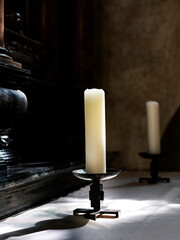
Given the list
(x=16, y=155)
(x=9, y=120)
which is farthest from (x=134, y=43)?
(x=9, y=120)

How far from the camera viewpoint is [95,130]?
134 cm

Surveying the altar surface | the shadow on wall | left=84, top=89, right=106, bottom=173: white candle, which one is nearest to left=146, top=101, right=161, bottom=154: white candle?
the altar surface

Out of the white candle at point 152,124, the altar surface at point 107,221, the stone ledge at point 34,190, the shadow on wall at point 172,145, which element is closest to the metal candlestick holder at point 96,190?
the altar surface at point 107,221

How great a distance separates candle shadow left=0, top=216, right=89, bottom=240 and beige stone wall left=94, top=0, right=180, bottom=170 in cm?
208

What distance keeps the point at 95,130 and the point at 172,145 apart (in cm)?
214

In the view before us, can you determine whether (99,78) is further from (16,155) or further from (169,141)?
(16,155)

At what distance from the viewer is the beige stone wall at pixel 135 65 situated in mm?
3391

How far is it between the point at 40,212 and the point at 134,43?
2.25 meters

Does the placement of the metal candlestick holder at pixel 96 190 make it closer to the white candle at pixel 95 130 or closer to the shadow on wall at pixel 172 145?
the white candle at pixel 95 130

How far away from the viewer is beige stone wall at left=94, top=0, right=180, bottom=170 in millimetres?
3391

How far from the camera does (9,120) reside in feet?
6.03

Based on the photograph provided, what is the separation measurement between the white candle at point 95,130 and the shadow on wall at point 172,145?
211 cm

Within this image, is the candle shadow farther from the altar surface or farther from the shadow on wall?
the shadow on wall

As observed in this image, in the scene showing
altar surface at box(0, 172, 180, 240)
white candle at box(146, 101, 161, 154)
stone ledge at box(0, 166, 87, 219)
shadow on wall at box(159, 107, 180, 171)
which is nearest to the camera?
altar surface at box(0, 172, 180, 240)
